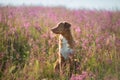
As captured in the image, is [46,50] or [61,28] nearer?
[61,28]

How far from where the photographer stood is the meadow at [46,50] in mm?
4410

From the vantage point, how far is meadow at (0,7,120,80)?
14.5ft

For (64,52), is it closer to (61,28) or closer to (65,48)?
(65,48)

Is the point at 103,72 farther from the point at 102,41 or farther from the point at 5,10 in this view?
the point at 5,10

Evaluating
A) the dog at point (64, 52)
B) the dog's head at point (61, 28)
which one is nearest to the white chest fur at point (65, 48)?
the dog at point (64, 52)

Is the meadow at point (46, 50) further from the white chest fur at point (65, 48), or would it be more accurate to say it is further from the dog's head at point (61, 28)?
the dog's head at point (61, 28)

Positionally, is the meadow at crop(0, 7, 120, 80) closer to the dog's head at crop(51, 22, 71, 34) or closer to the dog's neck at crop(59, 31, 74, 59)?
the dog's neck at crop(59, 31, 74, 59)

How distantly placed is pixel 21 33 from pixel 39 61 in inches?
52.8

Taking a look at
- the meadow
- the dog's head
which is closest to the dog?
the dog's head

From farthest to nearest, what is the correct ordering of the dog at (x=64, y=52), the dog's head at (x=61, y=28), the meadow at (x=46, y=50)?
the dog's head at (x=61, y=28) → the dog at (x=64, y=52) → the meadow at (x=46, y=50)

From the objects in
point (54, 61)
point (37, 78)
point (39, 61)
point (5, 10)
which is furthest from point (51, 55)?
point (5, 10)

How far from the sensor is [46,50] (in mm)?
5395

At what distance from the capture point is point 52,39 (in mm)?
5746

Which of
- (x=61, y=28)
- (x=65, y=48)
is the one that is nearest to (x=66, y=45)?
(x=65, y=48)
